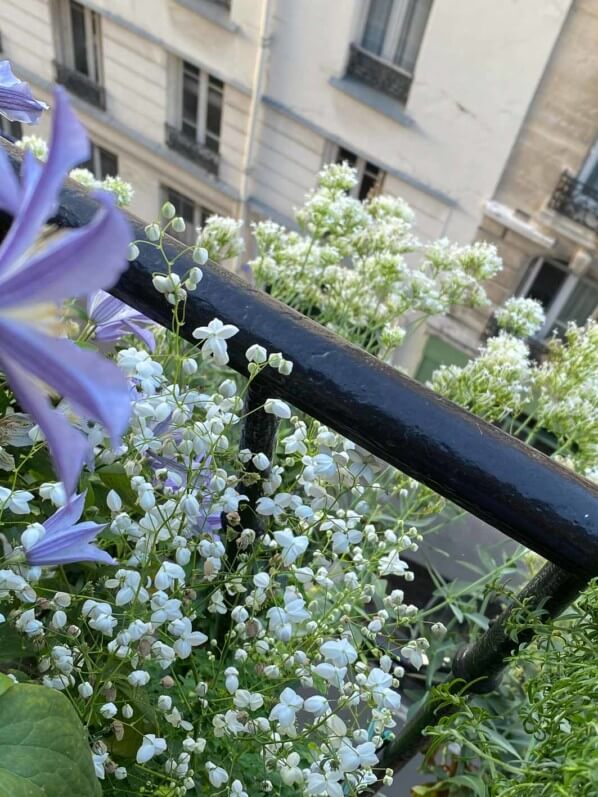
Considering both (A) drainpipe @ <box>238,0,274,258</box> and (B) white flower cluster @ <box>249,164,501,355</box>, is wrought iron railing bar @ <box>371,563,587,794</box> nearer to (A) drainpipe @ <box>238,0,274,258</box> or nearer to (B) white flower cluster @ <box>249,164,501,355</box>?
(B) white flower cluster @ <box>249,164,501,355</box>

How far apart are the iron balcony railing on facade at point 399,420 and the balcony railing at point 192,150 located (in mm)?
4653

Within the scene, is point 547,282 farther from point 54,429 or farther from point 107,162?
point 54,429

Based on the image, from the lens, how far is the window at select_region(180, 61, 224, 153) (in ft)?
15.5

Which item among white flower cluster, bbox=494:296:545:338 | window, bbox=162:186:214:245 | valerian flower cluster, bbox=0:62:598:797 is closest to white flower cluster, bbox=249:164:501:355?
white flower cluster, bbox=494:296:545:338

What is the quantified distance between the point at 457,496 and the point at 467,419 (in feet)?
0.15

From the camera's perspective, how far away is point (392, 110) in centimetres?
419

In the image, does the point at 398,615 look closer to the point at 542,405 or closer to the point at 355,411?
the point at 355,411

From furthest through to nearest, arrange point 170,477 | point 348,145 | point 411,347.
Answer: point 411,347
point 348,145
point 170,477

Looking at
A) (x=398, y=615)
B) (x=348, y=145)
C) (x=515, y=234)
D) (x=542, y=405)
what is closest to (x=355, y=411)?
(x=398, y=615)

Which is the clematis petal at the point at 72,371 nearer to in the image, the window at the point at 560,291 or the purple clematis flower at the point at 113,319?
the purple clematis flower at the point at 113,319

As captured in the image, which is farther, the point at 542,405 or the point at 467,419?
the point at 542,405

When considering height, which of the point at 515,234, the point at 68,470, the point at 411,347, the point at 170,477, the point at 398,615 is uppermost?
the point at 68,470

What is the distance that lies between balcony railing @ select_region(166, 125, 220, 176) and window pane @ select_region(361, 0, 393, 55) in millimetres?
1261

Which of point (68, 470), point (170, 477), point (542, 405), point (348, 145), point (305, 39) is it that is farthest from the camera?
point (348, 145)
